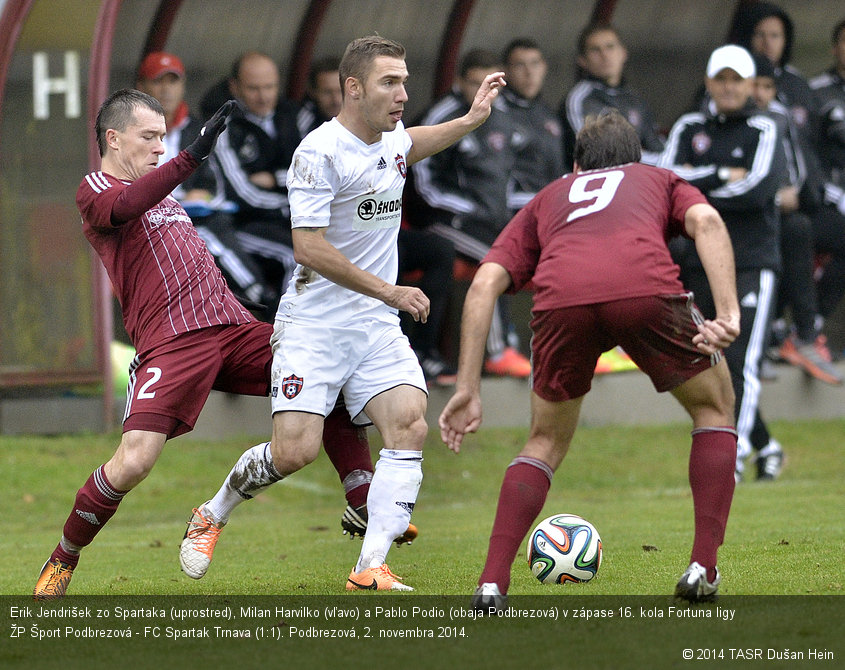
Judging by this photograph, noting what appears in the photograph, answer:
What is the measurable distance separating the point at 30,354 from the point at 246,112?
2.90 meters

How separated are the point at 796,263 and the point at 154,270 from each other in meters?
8.26

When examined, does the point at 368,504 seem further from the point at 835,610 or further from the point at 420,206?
the point at 420,206

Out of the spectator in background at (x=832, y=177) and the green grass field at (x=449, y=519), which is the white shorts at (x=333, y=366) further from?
the spectator in background at (x=832, y=177)

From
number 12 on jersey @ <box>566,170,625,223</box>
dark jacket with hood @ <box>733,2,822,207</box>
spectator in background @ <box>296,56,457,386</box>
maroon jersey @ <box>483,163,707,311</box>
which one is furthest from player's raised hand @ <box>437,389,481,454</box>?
dark jacket with hood @ <box>733,2,822,207</box>

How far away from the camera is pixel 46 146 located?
12.0 m

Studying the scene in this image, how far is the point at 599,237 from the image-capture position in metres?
5.07

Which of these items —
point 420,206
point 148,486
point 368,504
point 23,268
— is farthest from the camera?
point 420,206

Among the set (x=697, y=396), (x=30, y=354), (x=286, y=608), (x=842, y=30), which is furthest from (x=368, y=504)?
(x=842, y=30)

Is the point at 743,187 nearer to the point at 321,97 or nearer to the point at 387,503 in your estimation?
the point at 321,97

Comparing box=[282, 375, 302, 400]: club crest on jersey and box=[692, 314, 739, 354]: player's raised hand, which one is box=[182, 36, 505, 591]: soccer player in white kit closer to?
box=[282, 375, 302, 400]: club crest on jersey

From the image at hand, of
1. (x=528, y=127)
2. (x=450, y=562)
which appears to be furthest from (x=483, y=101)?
(x=528, y=127)

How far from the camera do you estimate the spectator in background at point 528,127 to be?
516 inches

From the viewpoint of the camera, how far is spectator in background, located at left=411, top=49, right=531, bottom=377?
40.9ft

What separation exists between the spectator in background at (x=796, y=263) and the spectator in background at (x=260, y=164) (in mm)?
4346
